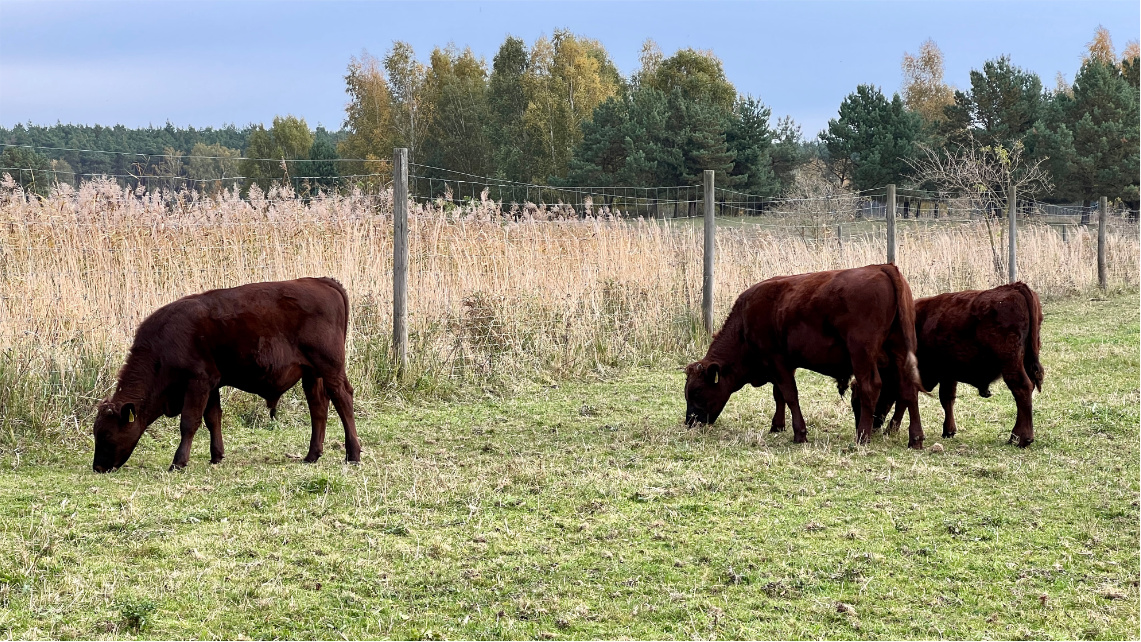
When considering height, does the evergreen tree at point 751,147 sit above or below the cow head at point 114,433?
above

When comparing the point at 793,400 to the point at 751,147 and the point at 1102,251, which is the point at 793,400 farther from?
the point at 751,147

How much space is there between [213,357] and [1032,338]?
19.7 feet

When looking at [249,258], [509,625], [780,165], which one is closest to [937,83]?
[780,165]

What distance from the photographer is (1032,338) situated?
24.8 ft

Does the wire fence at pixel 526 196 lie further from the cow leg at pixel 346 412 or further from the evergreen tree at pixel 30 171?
the cow leg at pixel 346 412

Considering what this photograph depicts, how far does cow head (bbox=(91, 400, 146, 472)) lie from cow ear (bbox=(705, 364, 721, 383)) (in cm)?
434

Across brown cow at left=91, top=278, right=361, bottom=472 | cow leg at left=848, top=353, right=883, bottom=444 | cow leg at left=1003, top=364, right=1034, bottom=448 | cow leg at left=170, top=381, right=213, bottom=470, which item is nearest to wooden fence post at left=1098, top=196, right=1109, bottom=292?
cow leg at left=1003, top=364, right=1034, bottom=448

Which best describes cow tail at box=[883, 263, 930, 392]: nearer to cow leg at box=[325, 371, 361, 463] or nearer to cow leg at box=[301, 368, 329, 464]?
cow leg at box=[325, 371, 361, 463]

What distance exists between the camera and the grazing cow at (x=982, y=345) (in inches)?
294

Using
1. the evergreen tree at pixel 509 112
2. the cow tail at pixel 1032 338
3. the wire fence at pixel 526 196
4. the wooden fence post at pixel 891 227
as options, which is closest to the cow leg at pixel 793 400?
the cow tail at pixel 1032 338

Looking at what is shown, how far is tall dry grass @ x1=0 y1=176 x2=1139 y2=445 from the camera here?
334 inches

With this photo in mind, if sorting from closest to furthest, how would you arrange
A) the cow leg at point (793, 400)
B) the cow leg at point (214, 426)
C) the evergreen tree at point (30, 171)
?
the cow leg at point (214, 426), the cow leg at point (793, 400), the evergreen tree at point (30, 171)

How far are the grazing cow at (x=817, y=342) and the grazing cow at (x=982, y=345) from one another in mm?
363

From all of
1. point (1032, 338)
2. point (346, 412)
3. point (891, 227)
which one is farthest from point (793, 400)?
point (891, 227)
